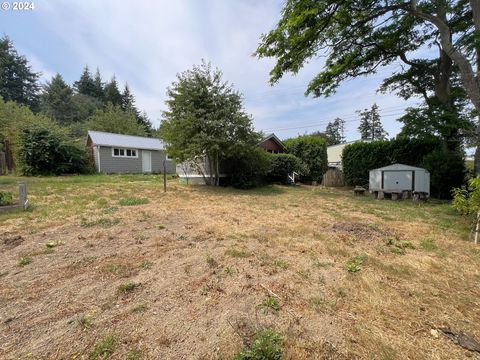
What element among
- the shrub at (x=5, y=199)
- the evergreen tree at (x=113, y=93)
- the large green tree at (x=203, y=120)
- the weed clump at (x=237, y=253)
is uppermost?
the evergreen tree at (x=113, y=93)

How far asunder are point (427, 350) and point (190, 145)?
32.5 feet

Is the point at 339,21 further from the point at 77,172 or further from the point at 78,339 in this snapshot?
the point at 77,172

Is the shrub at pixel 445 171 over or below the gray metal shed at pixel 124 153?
below

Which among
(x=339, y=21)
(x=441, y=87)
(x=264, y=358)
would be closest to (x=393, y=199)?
(x=441, y=87)

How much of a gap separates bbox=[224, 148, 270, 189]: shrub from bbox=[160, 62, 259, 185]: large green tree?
1.11 metres

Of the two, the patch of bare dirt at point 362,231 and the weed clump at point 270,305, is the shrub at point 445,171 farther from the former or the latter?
the weed clump at point 270,305

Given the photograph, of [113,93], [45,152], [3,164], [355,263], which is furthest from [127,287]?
[113,93]

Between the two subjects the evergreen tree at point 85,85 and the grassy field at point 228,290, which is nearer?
the grassy field at point 228,290

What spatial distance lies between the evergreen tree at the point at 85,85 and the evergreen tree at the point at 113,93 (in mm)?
2984

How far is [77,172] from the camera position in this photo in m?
16.9

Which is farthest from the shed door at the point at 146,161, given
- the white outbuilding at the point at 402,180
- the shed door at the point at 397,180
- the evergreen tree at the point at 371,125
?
the evergreen tree at the point at 371,125

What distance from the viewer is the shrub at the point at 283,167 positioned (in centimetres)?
1491

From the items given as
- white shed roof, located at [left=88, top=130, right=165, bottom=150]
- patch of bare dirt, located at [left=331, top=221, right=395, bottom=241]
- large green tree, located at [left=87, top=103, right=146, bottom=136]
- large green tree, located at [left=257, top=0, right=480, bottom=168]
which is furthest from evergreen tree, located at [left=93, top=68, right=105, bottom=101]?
patch of bare dirt, located at [left=331, top=221, right=395, bottom=241]

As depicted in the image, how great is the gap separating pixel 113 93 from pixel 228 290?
52934mm
